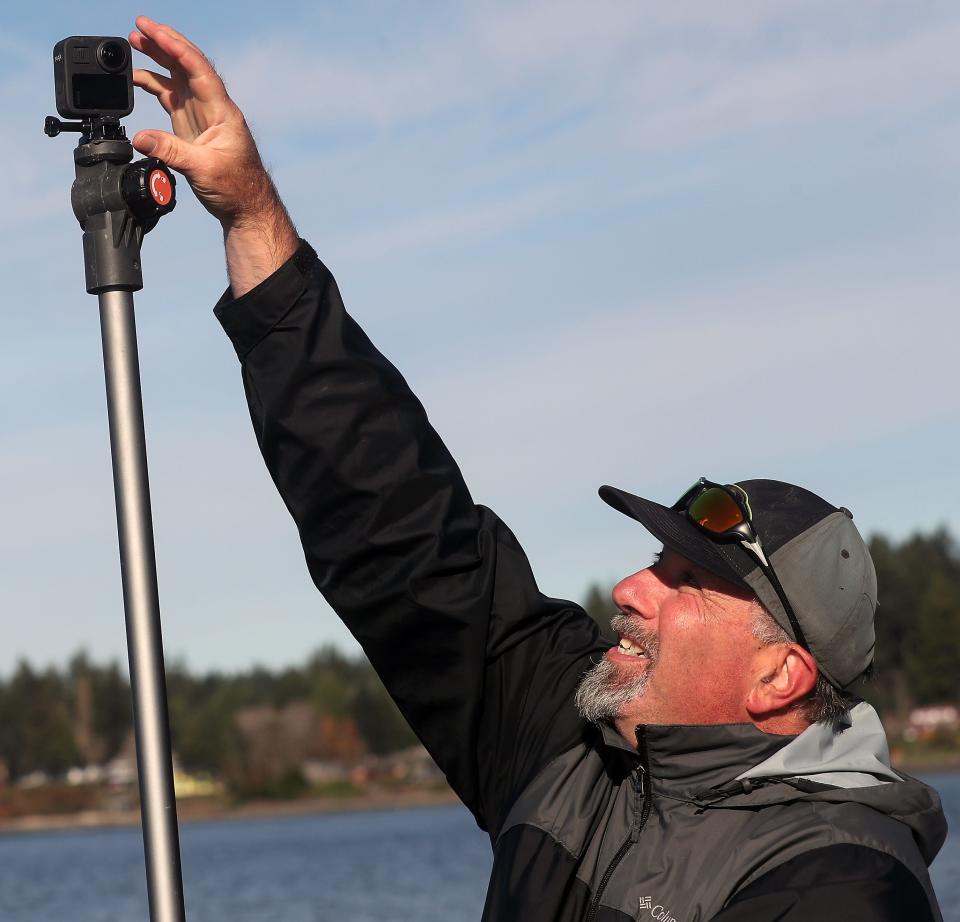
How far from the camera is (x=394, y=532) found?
317 centimetres

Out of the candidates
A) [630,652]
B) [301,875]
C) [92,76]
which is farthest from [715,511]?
[301,875]

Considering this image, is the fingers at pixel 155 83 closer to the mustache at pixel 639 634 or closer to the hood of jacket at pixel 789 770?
the mustache at pixel 639 634

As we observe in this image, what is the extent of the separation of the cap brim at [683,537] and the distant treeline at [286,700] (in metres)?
69.4

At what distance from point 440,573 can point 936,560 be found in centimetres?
8330

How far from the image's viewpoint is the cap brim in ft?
10.1

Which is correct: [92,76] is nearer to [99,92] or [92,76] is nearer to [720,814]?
[99,92]

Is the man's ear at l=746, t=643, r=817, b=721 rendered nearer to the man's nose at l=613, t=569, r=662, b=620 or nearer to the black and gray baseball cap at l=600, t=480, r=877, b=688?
the black and gray baseball cap at l=600, t=480, r=877, b=688

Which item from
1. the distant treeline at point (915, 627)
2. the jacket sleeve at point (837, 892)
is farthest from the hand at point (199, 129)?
the distant treeline at point (915, 627)

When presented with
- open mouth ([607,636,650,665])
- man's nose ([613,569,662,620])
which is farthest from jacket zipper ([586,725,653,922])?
man's nose ([613,569,662,620])

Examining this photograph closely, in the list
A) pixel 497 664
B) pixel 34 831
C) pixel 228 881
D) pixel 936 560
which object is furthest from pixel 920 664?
pixel 497 664

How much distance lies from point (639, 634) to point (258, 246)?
1.13 metres

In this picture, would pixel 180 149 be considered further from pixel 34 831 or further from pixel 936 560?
pixel 34 831

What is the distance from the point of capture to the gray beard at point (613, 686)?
10.1 ft

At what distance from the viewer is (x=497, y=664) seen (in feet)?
11.1
